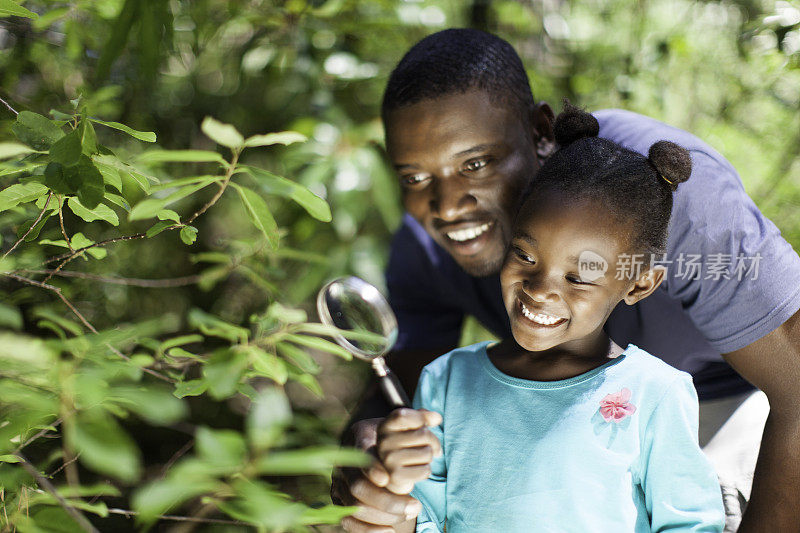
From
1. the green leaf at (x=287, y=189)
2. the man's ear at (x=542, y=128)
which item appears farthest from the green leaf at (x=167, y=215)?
A: the man's ear at (x=542, y=128)

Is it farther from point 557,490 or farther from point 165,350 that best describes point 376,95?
Answer: point 557,490

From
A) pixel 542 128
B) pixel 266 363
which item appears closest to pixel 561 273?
pixel 266 363

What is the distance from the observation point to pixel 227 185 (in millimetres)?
1014

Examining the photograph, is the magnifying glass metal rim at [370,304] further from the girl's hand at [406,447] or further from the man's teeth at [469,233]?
the man's teeth at [469,233]

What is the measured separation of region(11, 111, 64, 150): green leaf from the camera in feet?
2.23

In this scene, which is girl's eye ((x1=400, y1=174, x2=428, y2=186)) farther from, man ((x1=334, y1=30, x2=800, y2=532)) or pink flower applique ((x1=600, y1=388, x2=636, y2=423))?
pink flower applique ((x1=600, y1=388, x2=636, y2=423))

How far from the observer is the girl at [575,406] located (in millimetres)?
697

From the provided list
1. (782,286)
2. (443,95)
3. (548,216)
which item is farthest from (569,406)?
(443,95)

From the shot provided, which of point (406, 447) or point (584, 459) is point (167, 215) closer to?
point (406, 447)

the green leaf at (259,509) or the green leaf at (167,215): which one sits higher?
the green leaf at (167,215)

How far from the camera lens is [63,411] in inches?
19.7

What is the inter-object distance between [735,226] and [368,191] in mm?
894

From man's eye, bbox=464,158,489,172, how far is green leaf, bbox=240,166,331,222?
1.16 ft

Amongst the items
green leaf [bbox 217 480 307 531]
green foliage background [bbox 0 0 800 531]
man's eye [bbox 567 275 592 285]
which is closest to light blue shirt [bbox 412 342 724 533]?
man's eye [bbox 567 275 592 285]
